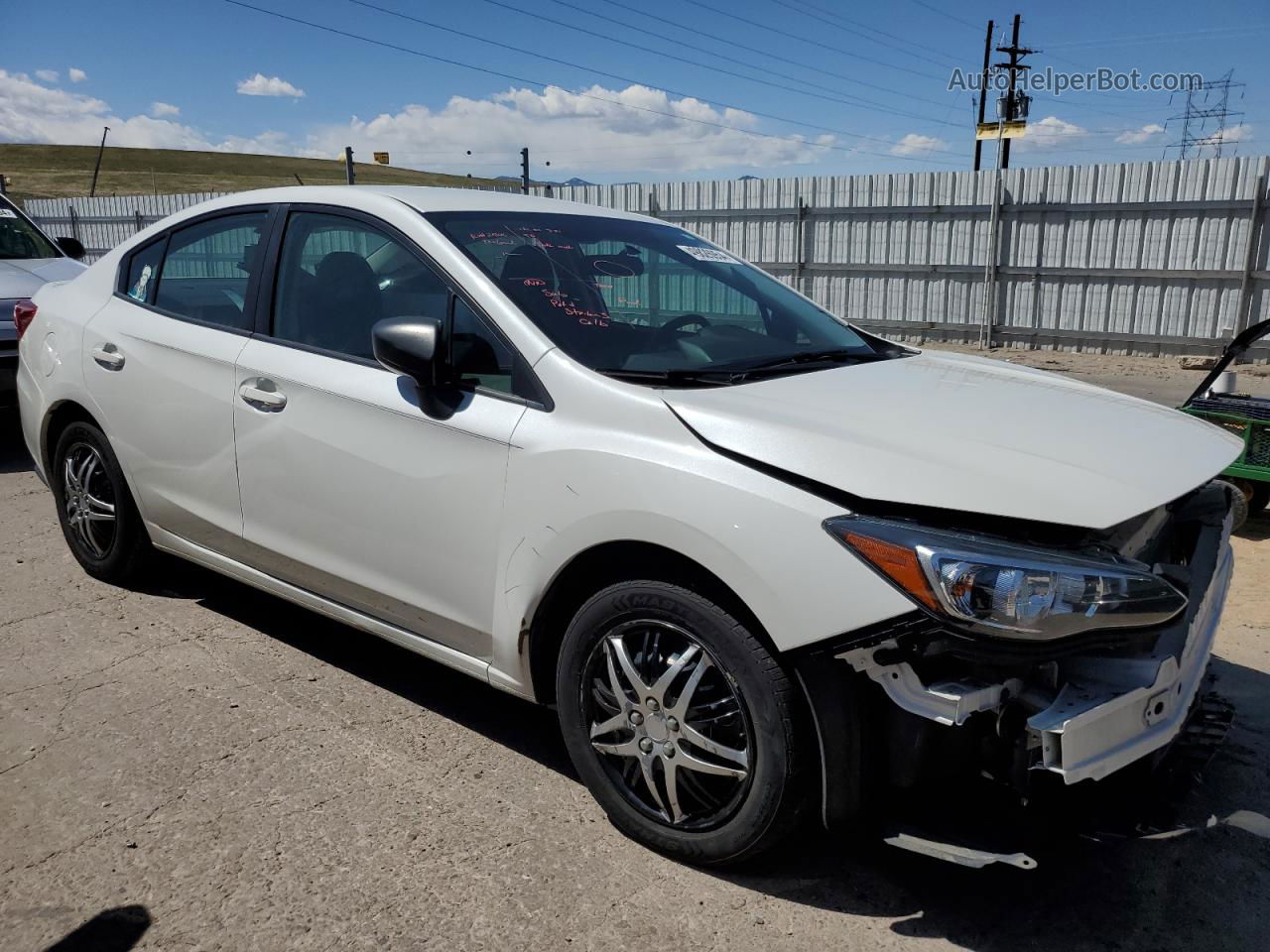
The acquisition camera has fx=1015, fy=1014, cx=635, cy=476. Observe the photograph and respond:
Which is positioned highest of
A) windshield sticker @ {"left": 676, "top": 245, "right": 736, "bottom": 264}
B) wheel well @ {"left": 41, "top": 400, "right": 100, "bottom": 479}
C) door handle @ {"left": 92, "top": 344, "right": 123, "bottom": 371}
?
windshield sticker @ {"left": 676, "top": 245, "right": 736, "bottom": 264}

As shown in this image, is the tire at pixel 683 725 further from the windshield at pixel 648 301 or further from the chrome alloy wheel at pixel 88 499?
the chrome alloy wheel at pixel 88 499

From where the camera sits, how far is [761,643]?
2.29m

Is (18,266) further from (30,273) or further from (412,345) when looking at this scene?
(412,345)

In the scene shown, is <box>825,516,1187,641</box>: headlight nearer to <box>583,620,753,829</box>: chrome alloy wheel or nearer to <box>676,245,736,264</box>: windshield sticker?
<box>583,620,753,829</box>: chrome alloy wheel

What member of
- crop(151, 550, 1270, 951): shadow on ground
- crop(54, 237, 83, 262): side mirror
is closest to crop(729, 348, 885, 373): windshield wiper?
crop(151, 550, 1270, 951): shadow on ground

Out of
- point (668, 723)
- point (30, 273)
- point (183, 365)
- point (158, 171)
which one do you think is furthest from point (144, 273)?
point (158, 171)

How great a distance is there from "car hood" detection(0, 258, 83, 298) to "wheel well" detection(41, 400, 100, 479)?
3.59 meters

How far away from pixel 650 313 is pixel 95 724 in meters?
2.28

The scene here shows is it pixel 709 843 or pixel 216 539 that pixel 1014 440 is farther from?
pixel 216 539

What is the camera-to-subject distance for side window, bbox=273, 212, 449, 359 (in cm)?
320

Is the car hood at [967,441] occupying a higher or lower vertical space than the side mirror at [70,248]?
lower

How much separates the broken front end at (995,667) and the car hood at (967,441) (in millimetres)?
80

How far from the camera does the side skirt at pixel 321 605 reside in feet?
9.81

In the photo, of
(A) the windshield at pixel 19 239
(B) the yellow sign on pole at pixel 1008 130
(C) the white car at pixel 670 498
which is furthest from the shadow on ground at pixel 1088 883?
(B) the yellow sign on pole at pixel 1008 130
